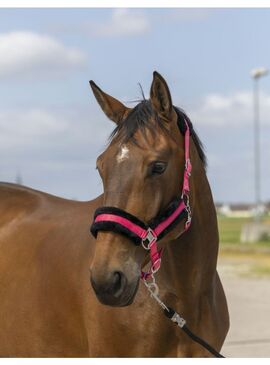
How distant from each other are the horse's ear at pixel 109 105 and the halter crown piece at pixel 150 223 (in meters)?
0.43

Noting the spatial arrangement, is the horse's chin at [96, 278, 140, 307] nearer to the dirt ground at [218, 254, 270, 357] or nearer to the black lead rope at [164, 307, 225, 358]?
the black lead rope at [164, 307, 225, 358]

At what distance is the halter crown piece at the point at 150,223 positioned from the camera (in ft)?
10.4

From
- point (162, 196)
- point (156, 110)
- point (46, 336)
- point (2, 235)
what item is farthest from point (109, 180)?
point (2, 235)

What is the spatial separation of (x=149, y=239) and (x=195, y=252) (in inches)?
23.2

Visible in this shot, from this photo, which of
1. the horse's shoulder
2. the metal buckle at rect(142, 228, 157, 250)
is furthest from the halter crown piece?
the horse's shoulder

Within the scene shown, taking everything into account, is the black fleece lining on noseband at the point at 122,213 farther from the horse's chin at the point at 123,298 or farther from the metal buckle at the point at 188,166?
the metal buckle at the point at 188,166

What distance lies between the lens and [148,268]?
3.72 meters

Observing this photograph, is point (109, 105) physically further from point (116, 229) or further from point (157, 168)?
point (116, 229)

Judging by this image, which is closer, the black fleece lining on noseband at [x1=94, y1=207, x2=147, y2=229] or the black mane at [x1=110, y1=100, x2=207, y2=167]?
the black fleece lining on noseband at [x1=94, y1=207, x2=147, y2=229]

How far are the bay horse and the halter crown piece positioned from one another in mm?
33

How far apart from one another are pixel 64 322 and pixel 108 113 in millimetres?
1333

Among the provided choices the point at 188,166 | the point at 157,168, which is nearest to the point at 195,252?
the point at 188,166

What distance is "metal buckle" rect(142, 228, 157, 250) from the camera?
326cm

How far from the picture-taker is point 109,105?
147 inches
